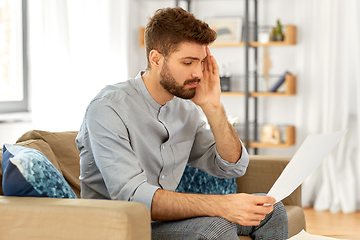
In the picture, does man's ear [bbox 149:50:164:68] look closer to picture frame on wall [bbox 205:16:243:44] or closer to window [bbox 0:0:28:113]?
window [bbox 0:0:28:113]

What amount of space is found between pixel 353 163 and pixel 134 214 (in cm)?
298

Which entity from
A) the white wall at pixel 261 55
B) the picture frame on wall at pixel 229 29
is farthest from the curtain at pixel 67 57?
the picture frame on wall at pixel 229 29

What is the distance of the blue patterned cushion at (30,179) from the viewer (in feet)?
4.12

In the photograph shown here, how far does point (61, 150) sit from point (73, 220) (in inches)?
32.7

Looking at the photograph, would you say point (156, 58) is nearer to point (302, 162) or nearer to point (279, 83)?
point (302, 162)

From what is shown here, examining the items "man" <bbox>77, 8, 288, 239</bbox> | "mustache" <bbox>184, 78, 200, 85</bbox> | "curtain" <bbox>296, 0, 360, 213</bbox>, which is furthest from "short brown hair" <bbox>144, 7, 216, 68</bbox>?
"curtain" <bbox>296, 0, 360, 213</bbox>

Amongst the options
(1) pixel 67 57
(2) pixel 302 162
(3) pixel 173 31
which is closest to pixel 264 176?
(2) pixel 302 162

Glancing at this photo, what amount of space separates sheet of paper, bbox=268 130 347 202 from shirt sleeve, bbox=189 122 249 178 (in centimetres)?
39

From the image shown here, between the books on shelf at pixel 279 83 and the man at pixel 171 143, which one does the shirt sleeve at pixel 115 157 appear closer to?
the man at pixel 171 143

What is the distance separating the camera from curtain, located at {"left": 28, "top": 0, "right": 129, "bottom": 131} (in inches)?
107

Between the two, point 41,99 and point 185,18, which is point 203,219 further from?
point 41,99

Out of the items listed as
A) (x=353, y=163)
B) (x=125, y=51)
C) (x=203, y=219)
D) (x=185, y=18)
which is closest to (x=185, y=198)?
(x=203, y=219)

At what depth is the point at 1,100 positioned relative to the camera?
279 centimetres

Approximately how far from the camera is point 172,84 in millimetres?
1565
